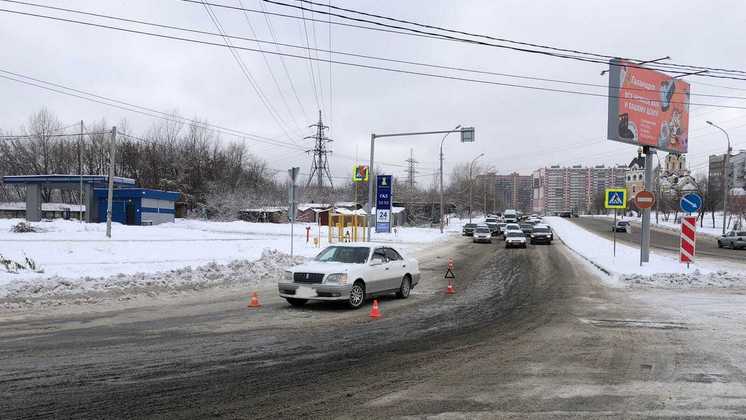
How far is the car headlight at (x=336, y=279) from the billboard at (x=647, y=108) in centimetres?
1357

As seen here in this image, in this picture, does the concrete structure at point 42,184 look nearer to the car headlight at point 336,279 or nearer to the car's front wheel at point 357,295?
the car's front wheel at point 357,295

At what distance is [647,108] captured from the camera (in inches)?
870

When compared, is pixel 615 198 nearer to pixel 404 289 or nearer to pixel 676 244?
pixel 404 289

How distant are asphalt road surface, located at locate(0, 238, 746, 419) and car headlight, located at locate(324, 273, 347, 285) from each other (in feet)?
2.10

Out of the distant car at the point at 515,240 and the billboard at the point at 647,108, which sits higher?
the billboard at the point at 647,108

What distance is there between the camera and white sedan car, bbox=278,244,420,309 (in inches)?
446

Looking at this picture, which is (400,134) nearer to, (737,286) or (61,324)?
(737,286)

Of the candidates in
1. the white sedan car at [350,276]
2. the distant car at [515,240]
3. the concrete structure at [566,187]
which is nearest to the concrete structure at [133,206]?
the distant car at [515,240]

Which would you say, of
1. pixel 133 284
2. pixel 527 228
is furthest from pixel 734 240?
pixel 133 284

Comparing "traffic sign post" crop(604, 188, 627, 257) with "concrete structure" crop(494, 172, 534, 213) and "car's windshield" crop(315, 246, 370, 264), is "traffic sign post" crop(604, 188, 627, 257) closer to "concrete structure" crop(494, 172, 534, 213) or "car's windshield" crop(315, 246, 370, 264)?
"car's windshield" crop(315, 246, 370, 264)

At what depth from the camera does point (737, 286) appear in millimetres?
16562

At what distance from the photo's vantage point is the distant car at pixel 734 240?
132 ft

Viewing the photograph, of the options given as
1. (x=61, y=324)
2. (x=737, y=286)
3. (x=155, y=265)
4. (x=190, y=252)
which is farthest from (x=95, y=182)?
(x=737, y=286)

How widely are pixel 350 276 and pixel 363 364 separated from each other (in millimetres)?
4729
